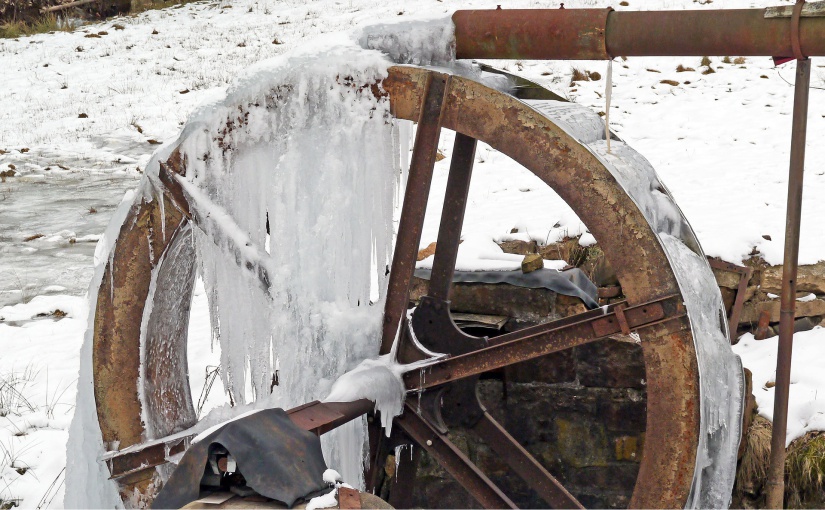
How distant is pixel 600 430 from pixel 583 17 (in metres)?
2.04

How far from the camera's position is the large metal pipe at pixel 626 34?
319 cm

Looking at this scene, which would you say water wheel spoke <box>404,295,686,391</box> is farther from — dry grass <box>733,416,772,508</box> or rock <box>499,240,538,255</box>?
rock <box>499,240,538,255</box>

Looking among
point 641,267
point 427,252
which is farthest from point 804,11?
point 427,252

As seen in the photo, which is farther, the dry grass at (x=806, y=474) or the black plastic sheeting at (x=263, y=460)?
the dry grass at (x=806, y=474)

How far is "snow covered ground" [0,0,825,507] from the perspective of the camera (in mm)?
5066

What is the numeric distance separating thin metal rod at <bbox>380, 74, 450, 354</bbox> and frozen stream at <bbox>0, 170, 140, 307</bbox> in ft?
11.0

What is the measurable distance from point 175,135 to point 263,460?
1.69 meters

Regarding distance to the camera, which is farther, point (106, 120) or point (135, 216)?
point (106, 120)

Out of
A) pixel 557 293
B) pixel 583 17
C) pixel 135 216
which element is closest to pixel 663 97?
pixel 557 293

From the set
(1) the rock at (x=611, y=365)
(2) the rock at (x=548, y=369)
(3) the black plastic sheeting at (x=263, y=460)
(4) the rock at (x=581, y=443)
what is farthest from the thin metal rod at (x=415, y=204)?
(4) the rock at (x=581, y=443)

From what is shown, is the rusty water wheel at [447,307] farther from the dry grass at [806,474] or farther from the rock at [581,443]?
the dry grass at [806,474]

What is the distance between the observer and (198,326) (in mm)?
6145

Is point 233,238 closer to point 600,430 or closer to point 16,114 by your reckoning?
point 600,430

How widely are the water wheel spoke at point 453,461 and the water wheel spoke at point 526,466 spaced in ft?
0.47
